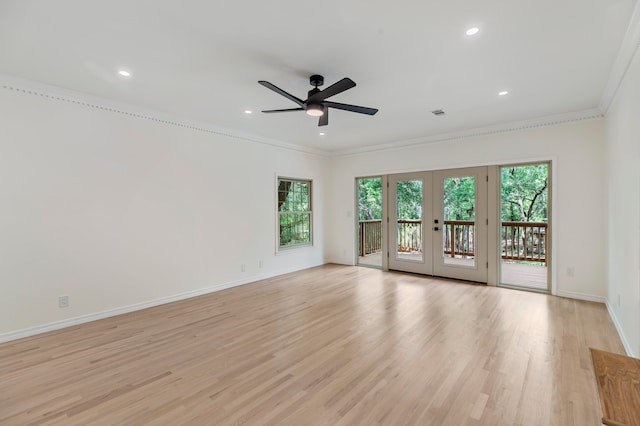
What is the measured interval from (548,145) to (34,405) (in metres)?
6.32

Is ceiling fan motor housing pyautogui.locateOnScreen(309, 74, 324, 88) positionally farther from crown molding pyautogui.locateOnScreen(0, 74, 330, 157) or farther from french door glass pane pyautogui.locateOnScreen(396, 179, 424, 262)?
french door glass pane pyautogui.locateOnScreen(396, 179, 424, 262)

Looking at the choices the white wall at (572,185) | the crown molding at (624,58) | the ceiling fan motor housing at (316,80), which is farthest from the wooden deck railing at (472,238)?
the ceiling fan motor housing at (316,80)

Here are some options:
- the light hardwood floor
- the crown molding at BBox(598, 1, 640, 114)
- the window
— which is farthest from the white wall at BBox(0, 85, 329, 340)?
the crown molding at BBox(598, 1, 640, 114)

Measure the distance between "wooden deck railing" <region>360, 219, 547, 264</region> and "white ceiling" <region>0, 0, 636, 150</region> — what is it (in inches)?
93.7

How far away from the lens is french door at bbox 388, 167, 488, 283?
521 centimetres

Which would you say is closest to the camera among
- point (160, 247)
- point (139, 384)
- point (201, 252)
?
point (139, 384)

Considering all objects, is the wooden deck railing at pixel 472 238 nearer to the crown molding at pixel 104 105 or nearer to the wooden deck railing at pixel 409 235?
the wooden deck railing at pixel 409 235

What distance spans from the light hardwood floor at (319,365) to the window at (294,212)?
2.17 m

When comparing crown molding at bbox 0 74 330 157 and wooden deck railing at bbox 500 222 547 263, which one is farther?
wooden deck railing at bbox 500 222 547 263

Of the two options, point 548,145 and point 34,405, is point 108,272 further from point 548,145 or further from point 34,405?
point 548,145

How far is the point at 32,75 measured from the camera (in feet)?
10.0

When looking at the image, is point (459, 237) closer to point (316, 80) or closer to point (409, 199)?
point (409, 199)

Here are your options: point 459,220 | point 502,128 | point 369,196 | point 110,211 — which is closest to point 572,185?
point 502,128

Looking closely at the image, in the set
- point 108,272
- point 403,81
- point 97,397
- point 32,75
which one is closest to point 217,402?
point 97,397
